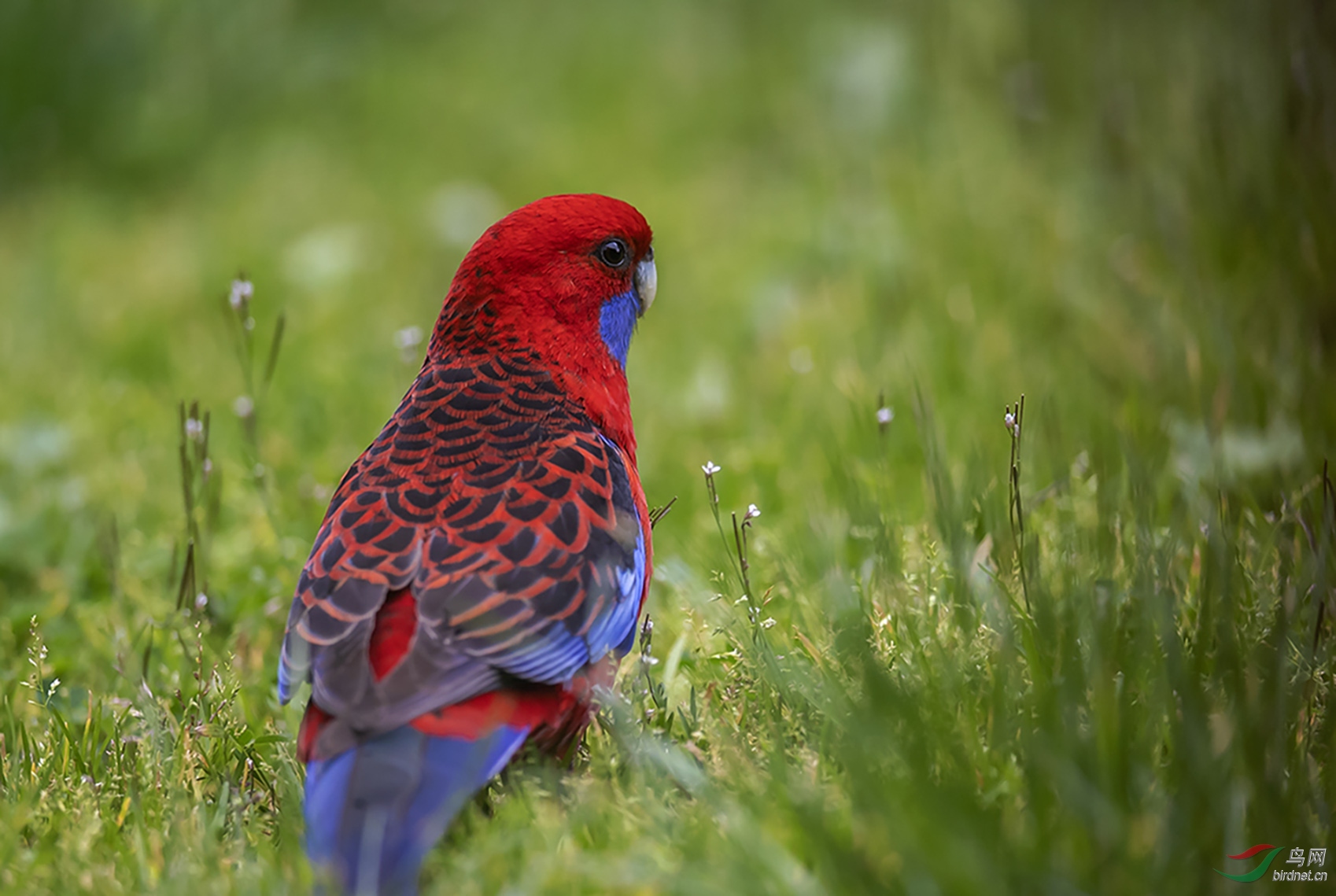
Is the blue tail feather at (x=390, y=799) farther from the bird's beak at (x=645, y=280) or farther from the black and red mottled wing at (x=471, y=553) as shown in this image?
the bird's beak at (x=645, y=280)

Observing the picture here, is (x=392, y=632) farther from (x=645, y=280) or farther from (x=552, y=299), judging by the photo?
(x=645, y=280)

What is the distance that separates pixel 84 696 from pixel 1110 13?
5.17 m

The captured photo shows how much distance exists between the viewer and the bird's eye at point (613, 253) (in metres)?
2.90

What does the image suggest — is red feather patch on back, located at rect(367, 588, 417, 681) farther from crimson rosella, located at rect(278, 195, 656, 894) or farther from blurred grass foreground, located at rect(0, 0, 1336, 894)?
blurred grass foreground, located at rect(0, 0, 1336, 894)

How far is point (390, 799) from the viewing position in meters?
1.92

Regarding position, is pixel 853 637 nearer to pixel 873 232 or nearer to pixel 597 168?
pixel 873 232

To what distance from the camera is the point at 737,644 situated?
2406mm

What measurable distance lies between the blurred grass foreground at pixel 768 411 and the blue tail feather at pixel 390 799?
0.24ft

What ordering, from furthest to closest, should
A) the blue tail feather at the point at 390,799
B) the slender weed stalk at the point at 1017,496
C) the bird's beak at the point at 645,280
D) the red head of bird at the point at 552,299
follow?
the bird's beak at the point at 645,280 < the red head of bird at the point at 552,299 < the slender weed stalk at the point at 1017,496 < the blue tail feather at the point at 390,799

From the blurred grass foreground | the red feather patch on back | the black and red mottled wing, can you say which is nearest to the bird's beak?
the black and red mottled wing

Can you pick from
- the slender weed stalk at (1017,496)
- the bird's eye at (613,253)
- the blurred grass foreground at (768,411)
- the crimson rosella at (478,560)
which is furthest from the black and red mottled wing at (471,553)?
the slender weed stalk at (1017,496)

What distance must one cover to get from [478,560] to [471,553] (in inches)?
0.9

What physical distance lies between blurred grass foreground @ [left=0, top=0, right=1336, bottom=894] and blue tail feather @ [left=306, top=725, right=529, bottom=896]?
7 cm

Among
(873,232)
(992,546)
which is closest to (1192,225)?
(873,232)
